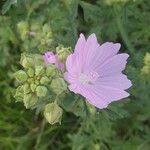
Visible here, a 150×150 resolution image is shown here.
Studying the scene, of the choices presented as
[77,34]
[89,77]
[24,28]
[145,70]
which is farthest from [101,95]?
[77,34]

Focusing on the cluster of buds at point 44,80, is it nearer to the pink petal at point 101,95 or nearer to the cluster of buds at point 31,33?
the pink petal at point 101,95

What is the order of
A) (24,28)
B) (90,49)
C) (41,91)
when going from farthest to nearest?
(24,28) < (90,49) < (41,91)

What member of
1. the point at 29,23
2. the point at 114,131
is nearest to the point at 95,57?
the point at 29,23

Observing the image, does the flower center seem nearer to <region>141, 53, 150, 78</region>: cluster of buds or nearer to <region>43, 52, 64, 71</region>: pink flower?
<region>43, 52, 64, 71</region>: pink flower

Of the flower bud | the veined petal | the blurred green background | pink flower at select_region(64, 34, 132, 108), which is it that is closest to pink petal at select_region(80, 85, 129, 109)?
pink flower at select_region(64, 34, 132, 108)

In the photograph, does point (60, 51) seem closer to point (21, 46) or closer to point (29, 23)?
point (29, 23)

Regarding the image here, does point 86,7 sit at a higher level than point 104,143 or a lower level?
higher

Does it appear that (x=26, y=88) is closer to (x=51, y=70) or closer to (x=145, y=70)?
(x=51, y=70)
